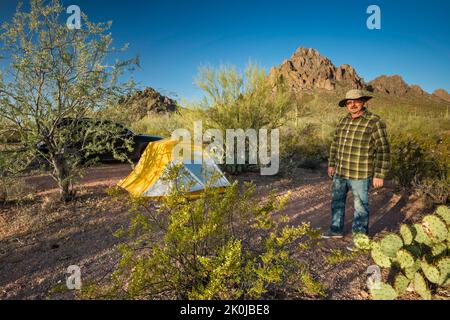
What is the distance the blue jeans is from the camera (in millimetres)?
3605

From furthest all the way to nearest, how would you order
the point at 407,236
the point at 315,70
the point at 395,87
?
the point at 315,70 < the point at 395,87 < the point at 407,236

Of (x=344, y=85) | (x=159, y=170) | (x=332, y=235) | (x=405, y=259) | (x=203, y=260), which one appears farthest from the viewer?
(x=344, y=85)

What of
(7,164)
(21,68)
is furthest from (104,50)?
(7,164)

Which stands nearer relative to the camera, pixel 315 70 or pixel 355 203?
pixel 355 203

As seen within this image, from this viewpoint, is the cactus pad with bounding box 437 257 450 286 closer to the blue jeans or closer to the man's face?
the blue jeans

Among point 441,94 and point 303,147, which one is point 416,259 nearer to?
point 303,147

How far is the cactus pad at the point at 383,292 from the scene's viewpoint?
8.02ft

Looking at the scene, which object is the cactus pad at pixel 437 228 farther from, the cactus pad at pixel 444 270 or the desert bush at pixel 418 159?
the desert bush at pixel 418 159

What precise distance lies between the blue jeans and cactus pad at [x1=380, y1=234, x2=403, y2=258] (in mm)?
828

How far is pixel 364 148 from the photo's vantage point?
3543 mm

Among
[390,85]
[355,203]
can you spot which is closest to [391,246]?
[355,203]

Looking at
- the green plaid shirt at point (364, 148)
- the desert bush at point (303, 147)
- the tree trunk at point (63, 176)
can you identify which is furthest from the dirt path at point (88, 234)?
the desert bush at point (303, 147)

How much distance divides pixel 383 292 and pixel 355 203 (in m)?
1.40

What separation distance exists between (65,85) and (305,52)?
68.4 meters
